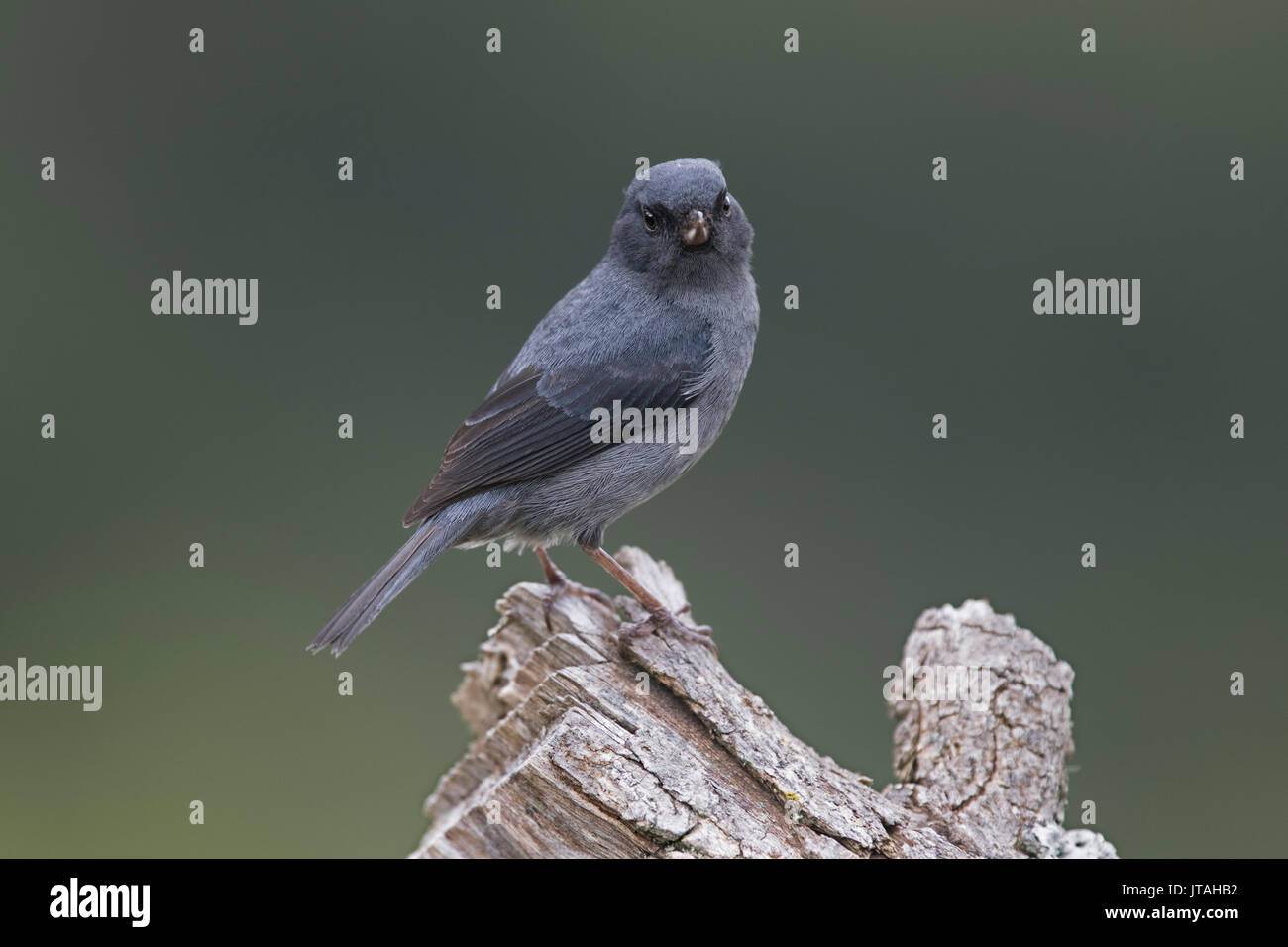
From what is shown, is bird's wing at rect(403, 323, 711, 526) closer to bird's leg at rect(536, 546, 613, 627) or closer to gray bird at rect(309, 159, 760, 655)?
gray bird at rect(309, 159, 760, 655)

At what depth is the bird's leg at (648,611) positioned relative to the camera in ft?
16.3

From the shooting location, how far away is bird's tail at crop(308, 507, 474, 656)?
4.73m

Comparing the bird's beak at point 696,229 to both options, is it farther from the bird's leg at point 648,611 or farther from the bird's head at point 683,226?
the bird's leg at point 648,611

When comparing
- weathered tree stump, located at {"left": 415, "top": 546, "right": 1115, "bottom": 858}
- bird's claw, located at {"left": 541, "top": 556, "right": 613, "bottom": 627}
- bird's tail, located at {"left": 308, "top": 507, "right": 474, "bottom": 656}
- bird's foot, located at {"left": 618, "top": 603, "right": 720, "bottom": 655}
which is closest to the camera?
weathered tree stump, located at {"left": 415, "top": 546, "right": 1115, "bottom": 858}

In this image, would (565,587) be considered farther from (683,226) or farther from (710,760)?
(683,226)

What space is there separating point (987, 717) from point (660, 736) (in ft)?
4.58

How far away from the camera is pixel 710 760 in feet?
14.1

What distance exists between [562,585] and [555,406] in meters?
0.83

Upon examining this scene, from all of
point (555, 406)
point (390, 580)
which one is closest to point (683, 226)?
point (555, 406)

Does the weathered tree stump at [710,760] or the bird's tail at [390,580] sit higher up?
the bird's tail at [390,580]

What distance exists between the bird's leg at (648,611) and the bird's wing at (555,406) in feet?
1.53

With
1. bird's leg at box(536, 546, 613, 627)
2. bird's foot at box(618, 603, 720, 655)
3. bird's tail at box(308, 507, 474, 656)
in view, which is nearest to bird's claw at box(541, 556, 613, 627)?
bird's leg at box(536, 546, 613, 627)

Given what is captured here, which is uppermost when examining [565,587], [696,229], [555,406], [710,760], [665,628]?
[696,229]

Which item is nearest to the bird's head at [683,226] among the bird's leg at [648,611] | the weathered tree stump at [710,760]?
the bird's leg at [648,611]
